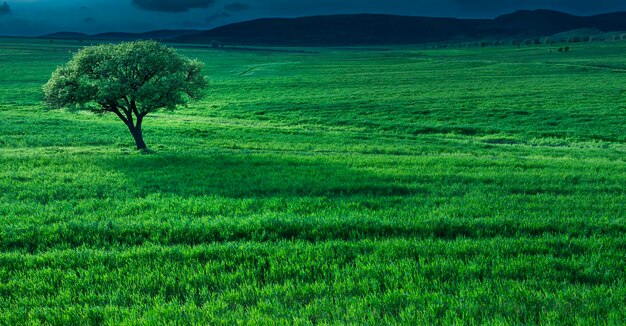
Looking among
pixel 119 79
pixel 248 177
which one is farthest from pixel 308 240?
pixel 119 79

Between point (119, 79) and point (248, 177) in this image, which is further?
point (119, 79)

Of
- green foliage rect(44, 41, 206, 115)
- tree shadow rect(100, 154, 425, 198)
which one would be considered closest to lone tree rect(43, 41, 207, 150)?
green foliage rect(44, 41, 206, 115)

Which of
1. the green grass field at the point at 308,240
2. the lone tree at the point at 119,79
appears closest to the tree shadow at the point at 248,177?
the green grass field at the point at 308,240

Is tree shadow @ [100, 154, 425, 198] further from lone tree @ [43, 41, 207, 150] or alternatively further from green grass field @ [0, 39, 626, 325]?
lone tree @ [43, 41, 207, 150]

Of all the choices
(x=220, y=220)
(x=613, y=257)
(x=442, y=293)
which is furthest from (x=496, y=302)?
(x=220, y=220)

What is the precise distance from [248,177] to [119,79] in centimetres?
1234

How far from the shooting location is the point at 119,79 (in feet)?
76.5

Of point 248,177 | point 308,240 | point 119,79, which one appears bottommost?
point 248,177

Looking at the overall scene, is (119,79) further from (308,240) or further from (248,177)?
(308,240)

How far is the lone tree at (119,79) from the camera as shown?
75.8 ft

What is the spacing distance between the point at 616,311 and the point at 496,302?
147cm

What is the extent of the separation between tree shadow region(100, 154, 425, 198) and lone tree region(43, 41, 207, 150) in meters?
4.19

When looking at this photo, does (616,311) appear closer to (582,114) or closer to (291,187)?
(291,187)

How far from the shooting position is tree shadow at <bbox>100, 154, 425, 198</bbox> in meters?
13.4
